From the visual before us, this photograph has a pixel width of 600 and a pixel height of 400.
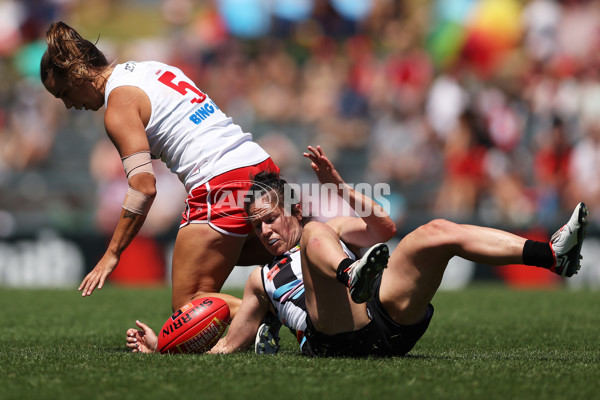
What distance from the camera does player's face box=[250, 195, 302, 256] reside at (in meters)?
4.75

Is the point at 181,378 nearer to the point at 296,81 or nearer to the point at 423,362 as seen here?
the point at 423,362

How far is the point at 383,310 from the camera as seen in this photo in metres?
4.32

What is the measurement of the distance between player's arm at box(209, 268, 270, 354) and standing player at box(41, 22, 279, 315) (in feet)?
1.03

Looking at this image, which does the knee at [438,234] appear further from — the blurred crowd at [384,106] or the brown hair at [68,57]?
the blurred crowd at [384,106]

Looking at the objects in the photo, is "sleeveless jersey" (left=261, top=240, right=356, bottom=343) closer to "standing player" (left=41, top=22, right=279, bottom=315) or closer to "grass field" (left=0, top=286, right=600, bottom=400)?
"grass field" (left=0, top=286, right=600, bottom=400)

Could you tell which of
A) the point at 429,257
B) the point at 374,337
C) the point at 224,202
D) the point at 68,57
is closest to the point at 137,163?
the point at 224,202

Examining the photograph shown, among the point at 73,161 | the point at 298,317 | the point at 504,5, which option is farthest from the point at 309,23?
the point at 298,317

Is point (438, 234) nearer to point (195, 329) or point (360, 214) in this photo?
point (360, 214)

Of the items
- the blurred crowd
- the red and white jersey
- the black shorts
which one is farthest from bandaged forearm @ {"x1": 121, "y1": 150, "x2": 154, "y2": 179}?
the blurred crowd

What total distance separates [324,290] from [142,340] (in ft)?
5.10

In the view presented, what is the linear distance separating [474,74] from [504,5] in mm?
1475

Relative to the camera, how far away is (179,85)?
5.44 m

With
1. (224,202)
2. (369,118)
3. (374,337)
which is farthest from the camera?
(369,118)

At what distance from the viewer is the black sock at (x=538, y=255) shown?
401 cm
